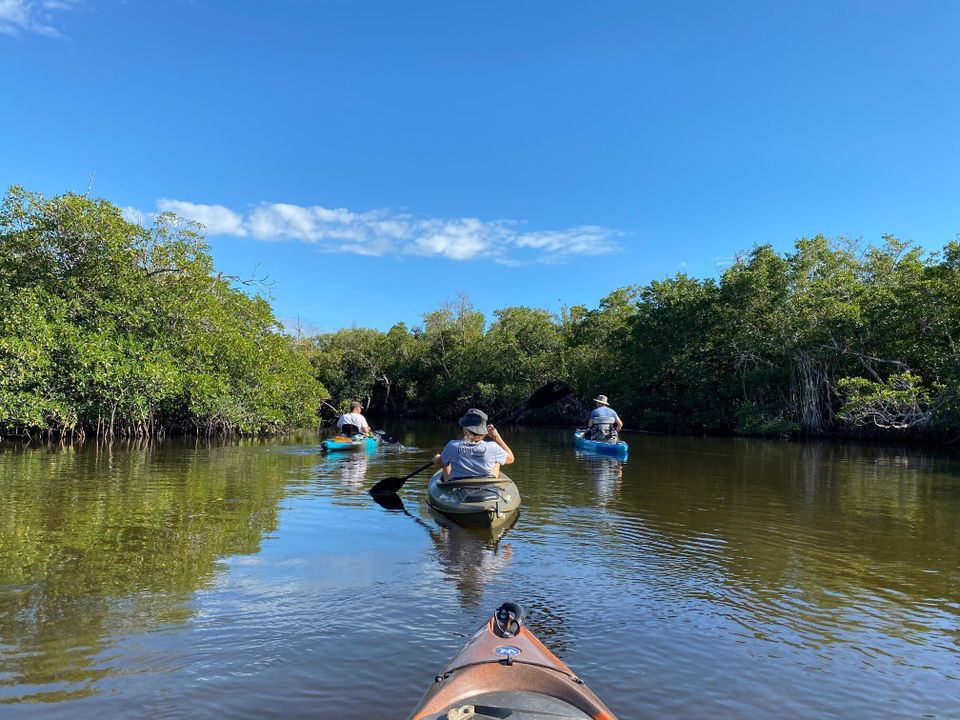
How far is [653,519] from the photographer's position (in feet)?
30.1

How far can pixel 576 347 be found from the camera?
4497 centimetres

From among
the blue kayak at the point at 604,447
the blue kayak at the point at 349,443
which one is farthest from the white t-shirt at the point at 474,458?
the blue kayak at the point at 349,443

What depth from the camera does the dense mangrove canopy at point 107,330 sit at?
17.4m

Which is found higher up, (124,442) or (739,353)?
(739,353)

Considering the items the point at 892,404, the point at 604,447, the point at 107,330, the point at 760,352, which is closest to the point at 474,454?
the point at 604,447

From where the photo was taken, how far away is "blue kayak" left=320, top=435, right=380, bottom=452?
1764cm

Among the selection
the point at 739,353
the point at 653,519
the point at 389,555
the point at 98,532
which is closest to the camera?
the point at 389,555

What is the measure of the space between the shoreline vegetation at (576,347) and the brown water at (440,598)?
8.13 metres

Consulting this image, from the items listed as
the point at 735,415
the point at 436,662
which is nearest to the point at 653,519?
the point at 436,662

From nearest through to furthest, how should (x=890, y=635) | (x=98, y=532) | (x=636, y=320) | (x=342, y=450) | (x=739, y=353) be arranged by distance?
(x=890, y=635)
(x=98, y=532)
(x=342, y=450)
(x=739, y=353)
(x=636, y=320)

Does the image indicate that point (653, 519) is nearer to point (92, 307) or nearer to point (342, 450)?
point (342, 450)

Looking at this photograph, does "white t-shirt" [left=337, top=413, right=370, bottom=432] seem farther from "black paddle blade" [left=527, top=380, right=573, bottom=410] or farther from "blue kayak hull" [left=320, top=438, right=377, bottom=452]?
"black paddle blade" [left=527, top=380, right=573, bottom=410]

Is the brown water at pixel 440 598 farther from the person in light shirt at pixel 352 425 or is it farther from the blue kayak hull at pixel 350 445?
the person in light shirt at pixel 352 425

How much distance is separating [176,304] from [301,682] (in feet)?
63.8
